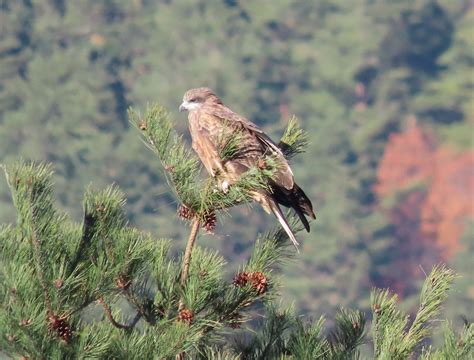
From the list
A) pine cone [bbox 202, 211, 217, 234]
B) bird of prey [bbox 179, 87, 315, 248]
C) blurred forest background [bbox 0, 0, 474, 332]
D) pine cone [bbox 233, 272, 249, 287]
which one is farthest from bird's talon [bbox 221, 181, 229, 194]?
blurred forest background [bbox 0, 0, 474, 332]

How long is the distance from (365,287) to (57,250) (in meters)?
48.8

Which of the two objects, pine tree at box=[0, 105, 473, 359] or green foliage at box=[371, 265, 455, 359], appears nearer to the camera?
pine tree at box=[0, 105, 473, 359]

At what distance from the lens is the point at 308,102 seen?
71062 mm

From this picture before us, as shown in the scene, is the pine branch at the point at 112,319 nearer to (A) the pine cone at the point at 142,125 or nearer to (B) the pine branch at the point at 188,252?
(B) the pine branch at the point at 188,252

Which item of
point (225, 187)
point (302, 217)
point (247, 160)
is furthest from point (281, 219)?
point (225, 187)

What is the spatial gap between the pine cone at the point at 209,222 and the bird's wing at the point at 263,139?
368 mm

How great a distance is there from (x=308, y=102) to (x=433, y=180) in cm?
770

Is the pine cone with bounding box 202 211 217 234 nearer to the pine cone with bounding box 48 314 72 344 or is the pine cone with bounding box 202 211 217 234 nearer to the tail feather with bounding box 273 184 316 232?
the tail feather with bounding box 273 184 316 232

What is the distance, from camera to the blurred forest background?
54.6 meters

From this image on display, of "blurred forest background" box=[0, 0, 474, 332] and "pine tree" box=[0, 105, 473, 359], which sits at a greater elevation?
"pine tree" box=[0, 105, 473, 359]

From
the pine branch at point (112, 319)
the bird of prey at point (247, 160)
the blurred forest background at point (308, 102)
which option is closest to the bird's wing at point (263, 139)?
the bird of prey at point (247, 160)

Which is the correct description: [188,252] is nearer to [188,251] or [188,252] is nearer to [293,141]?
[188,251]

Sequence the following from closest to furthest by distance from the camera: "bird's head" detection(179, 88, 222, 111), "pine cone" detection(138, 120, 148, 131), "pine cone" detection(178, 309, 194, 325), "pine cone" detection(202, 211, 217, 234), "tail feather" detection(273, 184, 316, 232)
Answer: "pine cone" detection(178, 309, 194, 325) → "pine cone" detection(138, 120, 148, 131) → "pine cone" detection(202, 211, 217, 234) → "tail feather" detection(273, 184, 316, 232) → "bird's head" detection(179, 88, 222, 111)

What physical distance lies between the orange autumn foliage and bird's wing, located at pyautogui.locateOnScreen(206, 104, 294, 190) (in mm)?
54643
